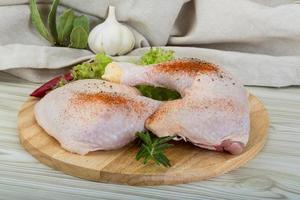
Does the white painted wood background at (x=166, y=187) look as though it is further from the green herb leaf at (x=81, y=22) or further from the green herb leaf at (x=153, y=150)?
the green herb leaf at (x=81, y=22)

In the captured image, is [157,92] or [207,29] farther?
[207,29]

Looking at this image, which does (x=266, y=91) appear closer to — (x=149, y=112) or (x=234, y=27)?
(x=234, y=27)

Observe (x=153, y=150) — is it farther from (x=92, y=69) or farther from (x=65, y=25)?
(x=65, y=25)

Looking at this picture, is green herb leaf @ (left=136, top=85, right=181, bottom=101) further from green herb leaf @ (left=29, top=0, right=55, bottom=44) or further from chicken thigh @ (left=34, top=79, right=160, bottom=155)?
green herb leaf @ (left=29, top=0, right=55, bottom=44)

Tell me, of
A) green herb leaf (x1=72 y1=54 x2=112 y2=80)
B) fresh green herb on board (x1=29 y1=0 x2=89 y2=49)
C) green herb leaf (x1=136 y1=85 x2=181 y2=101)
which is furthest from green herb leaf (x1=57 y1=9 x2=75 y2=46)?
green herb leaf (x1=136 y1=85 x2=181 y2=101)

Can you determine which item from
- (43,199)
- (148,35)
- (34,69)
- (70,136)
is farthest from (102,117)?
(148,35)

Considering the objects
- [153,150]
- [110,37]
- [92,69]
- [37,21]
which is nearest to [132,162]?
[153,150]

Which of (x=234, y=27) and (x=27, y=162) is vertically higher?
(x=234, y=27)
